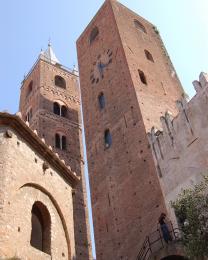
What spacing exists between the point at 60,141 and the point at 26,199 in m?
13.5

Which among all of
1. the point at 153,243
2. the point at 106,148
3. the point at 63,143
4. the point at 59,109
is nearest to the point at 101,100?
the point at 106,148

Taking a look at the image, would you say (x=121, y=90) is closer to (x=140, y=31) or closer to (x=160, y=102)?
(x=160, y=102)

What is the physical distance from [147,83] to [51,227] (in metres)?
9.31

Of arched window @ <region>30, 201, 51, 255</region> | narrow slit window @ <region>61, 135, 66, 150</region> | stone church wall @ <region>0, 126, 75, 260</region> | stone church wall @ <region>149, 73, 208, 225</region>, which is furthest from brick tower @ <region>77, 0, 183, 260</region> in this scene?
arched window @ <region>30, 201, 51, 255</region>

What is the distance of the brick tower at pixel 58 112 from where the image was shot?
19422 millimetres

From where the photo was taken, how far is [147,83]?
55.0 feet

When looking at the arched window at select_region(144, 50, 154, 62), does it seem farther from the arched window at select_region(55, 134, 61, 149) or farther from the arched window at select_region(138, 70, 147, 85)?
the arched window at select_region(55, 134, 61, 149)

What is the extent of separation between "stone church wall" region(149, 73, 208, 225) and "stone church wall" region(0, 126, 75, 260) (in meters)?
3.27

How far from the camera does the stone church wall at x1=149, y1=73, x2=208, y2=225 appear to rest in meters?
11.3

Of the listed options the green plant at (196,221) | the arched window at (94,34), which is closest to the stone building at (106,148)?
the arched window at (94,34)

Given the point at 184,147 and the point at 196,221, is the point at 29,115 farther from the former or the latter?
the point at 196,221

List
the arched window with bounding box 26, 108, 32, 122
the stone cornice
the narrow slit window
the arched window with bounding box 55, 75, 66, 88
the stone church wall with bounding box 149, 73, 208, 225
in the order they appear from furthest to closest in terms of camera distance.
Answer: the arched window with bounding box 55, 75, 66, 88
the arched window with bounding box 26, 108, 32, 122
the narrow slit window
the stone church wall with bounding box 149, 73, 208, 225
the stone cornice

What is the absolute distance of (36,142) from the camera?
30.9 ft

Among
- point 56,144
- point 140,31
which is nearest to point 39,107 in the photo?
point 56,144
